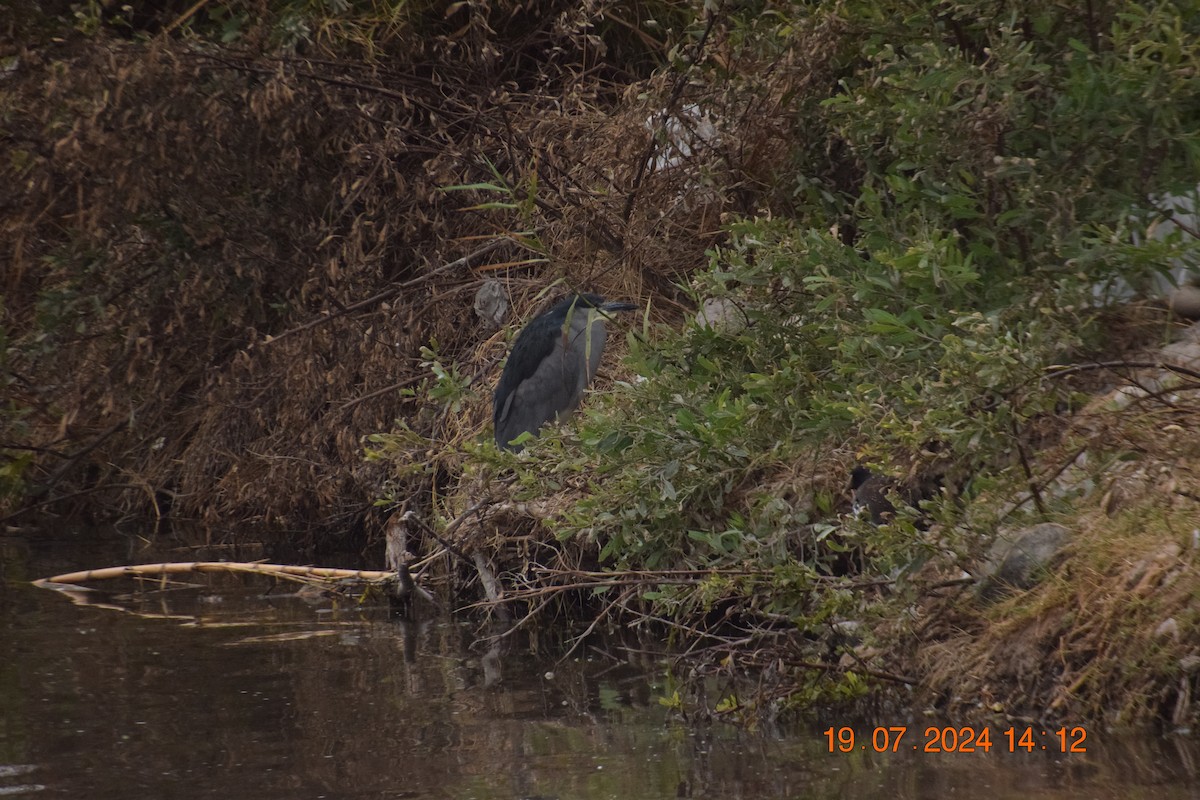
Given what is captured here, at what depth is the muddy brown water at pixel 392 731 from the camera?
345 centimetres

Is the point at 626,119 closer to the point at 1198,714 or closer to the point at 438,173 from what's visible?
the point at 438,173

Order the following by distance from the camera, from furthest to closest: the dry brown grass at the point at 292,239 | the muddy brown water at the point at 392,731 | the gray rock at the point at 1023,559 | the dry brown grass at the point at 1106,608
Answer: the dry brown grass at the point at 292,239 → the gray rock at the point at 1023,559 → the dry brown grass at the point at 1106,608 → the muddy brown water at the point at 392,731

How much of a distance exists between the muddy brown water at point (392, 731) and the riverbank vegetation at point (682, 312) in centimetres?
23

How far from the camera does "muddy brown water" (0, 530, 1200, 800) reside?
3.45 m

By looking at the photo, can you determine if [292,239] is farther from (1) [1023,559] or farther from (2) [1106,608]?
(2) [1106,608]

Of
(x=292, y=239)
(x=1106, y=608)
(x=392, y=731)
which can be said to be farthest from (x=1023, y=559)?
(x=292, y=239)

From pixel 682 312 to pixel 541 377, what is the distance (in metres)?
1.01

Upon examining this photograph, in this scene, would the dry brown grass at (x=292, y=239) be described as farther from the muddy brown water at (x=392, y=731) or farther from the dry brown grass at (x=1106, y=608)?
the dry brown grass at (x=1106, y=608)

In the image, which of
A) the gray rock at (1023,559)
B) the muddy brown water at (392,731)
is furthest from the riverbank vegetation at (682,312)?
the muddy brown water at (392,731)

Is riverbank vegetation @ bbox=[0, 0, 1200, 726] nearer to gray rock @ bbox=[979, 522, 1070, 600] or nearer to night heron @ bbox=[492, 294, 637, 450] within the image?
gray rock @ bbox=[979, 522, 1070, 600]

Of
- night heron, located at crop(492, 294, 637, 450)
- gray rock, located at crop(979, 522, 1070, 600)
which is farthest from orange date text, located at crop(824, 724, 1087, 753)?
night heron, located at crop(492, 294, 637, 450)

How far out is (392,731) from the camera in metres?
4.26

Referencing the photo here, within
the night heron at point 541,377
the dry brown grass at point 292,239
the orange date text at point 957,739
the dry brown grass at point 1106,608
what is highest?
the dry brown grass at point 292,239

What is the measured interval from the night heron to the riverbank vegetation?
23 cm
